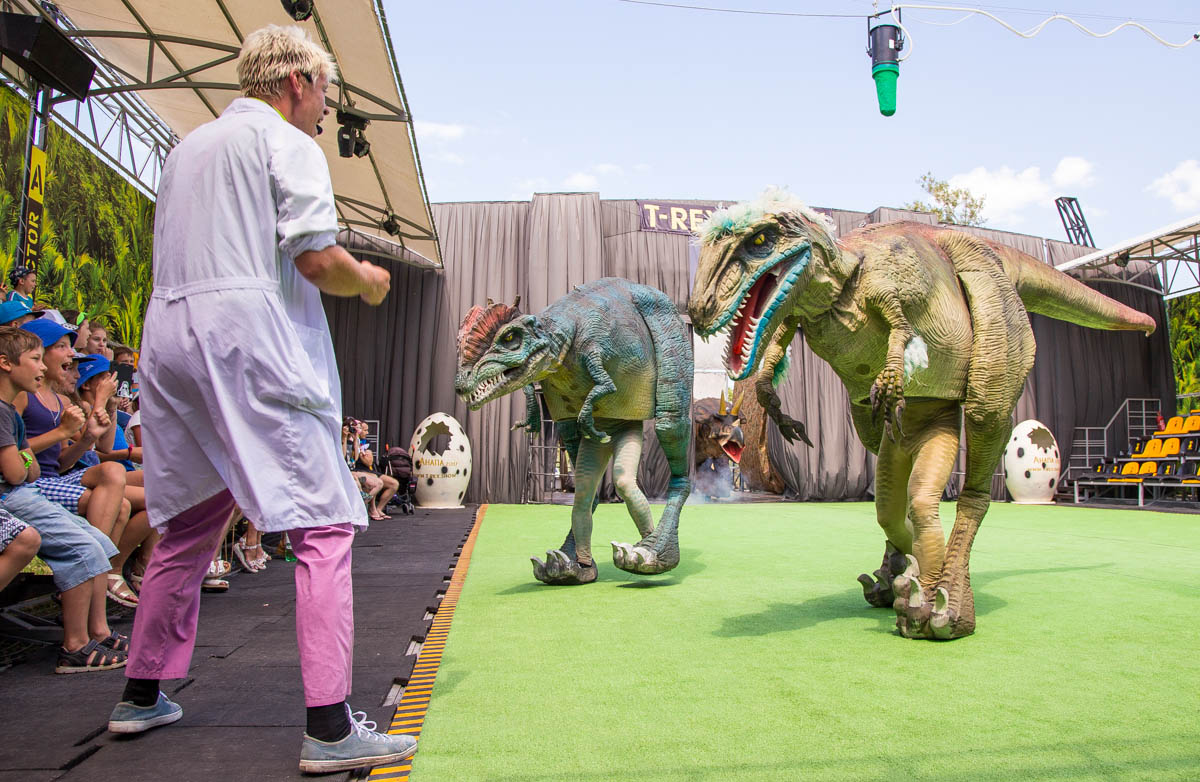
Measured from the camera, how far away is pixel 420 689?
2391 mm

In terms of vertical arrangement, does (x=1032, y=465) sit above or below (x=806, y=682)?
above

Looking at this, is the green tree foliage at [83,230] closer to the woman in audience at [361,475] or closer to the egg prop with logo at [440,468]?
the woman in audience at [361,475]

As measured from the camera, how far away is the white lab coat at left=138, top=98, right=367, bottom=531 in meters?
1.84

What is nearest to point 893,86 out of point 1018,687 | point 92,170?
point 1018,687

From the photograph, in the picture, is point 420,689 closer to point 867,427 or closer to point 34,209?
point 867,427

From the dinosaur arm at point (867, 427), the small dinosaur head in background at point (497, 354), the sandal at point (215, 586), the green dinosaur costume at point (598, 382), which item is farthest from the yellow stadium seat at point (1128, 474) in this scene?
Result: the sandal at point (215, 586)

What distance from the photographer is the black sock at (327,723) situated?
1.78m

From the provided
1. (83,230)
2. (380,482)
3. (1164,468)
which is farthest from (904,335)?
(1164,468)

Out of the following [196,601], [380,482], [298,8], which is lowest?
[196,601]

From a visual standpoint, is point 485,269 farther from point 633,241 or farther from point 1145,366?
point 1145,366

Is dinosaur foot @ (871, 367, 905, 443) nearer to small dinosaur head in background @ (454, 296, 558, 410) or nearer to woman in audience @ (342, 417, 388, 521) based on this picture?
small dinosaur head in background @ (454, 296, 558, 410)

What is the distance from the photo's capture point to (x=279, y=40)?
204 cm

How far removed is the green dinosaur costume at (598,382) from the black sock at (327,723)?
7.22 ft

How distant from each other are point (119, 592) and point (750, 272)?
9.87 feet
